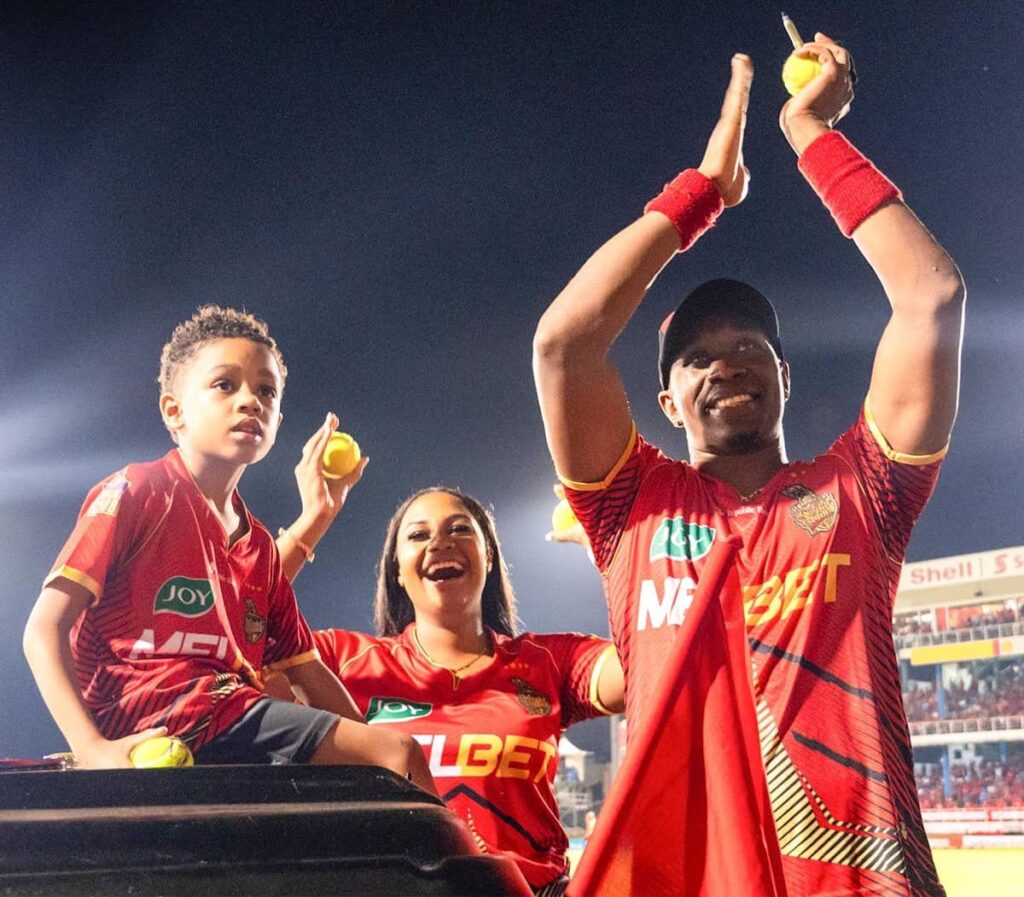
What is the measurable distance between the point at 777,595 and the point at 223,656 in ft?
4.94

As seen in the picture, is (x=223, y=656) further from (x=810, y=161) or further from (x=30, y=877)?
(x=30, y=877)

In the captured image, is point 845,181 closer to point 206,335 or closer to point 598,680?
point 598,680

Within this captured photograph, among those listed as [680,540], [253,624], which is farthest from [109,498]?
[680,540]

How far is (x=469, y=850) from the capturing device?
87 centimetres

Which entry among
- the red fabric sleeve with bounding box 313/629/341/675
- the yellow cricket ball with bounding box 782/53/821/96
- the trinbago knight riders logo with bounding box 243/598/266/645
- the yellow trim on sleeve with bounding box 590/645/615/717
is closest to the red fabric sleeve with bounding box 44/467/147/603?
the trinbago knight riders logo with bounding box 243/598/266/645

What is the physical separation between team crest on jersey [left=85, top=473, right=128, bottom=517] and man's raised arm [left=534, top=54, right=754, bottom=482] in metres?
1.28

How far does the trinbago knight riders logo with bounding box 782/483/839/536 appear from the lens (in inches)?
78.6

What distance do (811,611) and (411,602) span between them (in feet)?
6.72

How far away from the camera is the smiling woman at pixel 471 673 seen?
9.57 ft

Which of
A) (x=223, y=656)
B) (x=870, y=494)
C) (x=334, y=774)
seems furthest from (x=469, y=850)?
(x=223, y=656)

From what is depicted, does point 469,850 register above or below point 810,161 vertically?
below

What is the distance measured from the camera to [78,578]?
8.61 ft

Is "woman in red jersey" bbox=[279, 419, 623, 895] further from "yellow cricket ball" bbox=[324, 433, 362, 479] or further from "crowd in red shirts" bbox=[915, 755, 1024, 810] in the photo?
"crowd in red shirts" bbox=[915, 755, 1024, 810]

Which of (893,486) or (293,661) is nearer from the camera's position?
(893,486)
